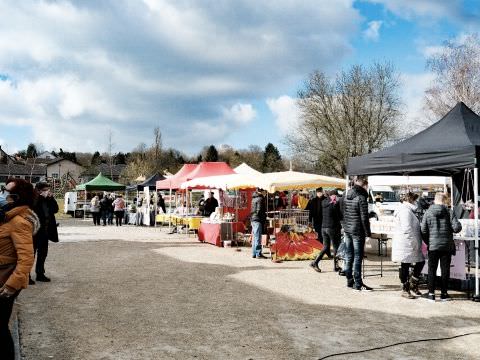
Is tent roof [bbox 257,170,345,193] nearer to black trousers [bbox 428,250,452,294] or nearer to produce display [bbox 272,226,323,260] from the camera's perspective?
produce display [bbox 272,226,323,260]

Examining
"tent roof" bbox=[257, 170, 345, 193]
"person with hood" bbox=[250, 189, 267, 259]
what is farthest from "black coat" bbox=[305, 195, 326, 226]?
"person with hood" bbox=[250, 189, 267, 259]

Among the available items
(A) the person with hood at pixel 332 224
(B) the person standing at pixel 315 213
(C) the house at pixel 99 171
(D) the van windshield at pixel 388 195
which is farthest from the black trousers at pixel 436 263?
(C) the house at pixel 99 171

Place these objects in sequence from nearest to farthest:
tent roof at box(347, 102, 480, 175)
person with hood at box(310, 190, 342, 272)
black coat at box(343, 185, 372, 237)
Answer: tent roof at box(347, 102, 480, 175)
black coat at box(343, 185, 372, 237)
person with hood at box(310, 190, 342, 272)

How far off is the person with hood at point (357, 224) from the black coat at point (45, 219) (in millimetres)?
4989

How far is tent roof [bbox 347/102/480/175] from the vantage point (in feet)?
24.6

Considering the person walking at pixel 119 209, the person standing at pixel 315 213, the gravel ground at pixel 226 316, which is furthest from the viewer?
the person walking at pixel 119 209

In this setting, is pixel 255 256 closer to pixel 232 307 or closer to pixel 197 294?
pixel 197 294

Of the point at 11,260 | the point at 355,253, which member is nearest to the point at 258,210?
the point at 355,253

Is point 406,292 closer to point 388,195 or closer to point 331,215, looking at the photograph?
point 331,215

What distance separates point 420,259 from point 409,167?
1592 mm

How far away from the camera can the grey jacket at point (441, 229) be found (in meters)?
7.13

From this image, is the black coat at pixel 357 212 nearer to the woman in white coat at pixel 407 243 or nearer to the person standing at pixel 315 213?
the woman in white coat at pixel 407 243

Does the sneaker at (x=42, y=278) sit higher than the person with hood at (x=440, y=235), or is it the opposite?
the person with hood at (x=440, y=235)

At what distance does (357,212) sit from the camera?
7879mm
